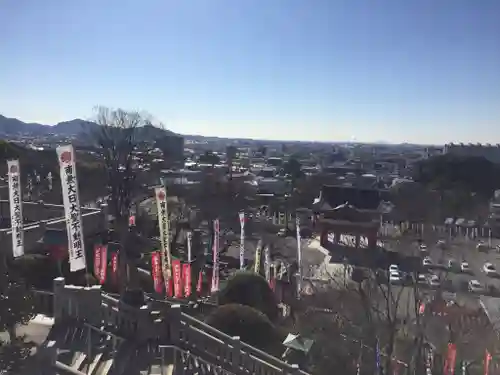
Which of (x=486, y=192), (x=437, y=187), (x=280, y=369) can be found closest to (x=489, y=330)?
(x=280, y=369)

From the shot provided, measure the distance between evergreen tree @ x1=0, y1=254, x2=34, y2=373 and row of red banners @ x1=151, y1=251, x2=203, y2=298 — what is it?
6671 mm

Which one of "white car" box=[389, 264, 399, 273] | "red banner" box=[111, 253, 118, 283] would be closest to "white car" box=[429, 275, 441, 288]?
"white car" box=[389, 264, 399, 273]

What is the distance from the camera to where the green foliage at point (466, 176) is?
4325 cm

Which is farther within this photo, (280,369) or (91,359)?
(280,369)

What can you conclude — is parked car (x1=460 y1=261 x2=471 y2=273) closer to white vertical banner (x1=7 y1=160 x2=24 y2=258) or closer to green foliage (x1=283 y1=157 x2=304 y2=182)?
white vertical banner (x1=7 y1=160 x2=24 y2=258)

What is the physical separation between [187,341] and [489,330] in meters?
8.94

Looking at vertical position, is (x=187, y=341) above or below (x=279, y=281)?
above

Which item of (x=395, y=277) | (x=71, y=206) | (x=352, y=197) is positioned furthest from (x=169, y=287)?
(x=352, y=197)

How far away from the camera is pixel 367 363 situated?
12.2 meters

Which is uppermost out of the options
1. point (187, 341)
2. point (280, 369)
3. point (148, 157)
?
point (148, 157)

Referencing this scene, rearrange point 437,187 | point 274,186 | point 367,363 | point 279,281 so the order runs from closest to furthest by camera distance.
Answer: point 367,363 → point 279,281 → point 437,187 → point 274,186

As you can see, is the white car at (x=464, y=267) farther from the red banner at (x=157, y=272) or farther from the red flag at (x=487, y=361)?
the red banner at (x=157, y=272)

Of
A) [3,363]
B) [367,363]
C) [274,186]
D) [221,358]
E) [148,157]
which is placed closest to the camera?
[3,363]

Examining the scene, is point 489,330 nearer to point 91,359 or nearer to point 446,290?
point 446,290
